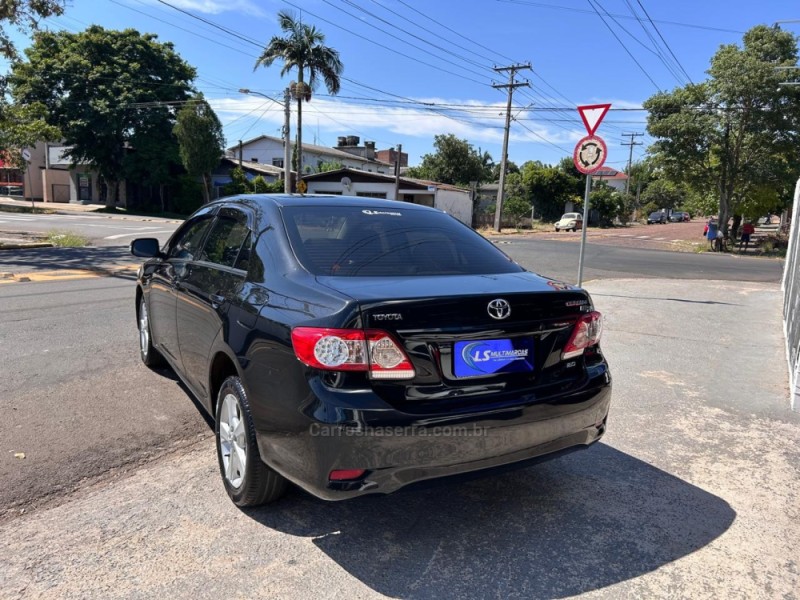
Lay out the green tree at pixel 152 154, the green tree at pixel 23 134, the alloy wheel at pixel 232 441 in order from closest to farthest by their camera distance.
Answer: the alloy wheel at pixel 232 441, the green tree at pixel 23 134, the green tree at pixel 152 154

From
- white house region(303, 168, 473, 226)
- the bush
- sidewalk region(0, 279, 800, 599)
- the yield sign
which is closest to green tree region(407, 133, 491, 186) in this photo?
white house region(303, 168, 473, 226)

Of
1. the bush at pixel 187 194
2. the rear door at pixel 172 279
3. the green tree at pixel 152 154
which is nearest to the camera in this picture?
the rear door at pixel 172 279

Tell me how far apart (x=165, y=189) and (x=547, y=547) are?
4667cm

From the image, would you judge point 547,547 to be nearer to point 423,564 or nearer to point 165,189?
point 423,564

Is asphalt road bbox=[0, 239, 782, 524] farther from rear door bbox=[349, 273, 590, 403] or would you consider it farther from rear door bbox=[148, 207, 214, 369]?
rear door bbox=[349, 273, 590, 403]

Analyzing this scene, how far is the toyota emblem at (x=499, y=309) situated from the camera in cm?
267

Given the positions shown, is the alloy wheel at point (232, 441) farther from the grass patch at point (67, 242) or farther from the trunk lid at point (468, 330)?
the grass patch at point (67, 242)

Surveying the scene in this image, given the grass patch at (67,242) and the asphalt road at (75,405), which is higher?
the grass patch at (67,242)

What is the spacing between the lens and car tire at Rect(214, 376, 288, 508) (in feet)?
9.43

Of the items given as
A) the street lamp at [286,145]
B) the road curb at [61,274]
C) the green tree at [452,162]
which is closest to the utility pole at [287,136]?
the street lamp at [286,145]

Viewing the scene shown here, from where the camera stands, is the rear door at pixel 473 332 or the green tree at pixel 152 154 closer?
the rear door at pixel 473 332

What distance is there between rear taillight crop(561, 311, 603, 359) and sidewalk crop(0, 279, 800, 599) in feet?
2.97

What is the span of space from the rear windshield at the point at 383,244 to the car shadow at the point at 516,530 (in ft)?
3.85

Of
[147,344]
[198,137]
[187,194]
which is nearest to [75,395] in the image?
[147,344]
